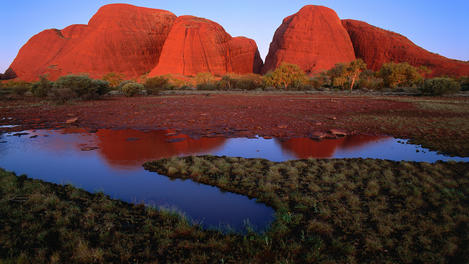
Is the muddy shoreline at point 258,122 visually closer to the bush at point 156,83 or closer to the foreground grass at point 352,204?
the foreground grass at point 352,204

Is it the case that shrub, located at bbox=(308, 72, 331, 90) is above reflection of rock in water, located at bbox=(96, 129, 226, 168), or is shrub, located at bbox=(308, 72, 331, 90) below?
above

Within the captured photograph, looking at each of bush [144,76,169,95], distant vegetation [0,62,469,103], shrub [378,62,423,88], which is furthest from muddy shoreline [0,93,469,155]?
shrub [378,62,423,88]

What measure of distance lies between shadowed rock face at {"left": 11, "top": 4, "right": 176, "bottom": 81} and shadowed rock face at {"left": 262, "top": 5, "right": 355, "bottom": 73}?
4036 cm

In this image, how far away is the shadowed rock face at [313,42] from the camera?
66.6 metres

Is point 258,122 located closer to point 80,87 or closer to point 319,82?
point 80,87

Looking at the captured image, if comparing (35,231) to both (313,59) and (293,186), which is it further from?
(313,59)

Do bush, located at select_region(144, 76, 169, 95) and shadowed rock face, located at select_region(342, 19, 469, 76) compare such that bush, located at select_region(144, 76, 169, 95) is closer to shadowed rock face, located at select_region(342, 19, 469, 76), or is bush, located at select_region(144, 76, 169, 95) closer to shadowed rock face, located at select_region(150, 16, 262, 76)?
shadowed rock face, located at select_region(150, 16, 262, 76)

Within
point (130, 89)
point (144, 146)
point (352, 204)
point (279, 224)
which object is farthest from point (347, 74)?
point (279, 224)

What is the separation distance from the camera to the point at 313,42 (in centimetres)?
6819

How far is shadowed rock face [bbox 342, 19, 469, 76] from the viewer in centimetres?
5588

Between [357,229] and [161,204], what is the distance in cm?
389

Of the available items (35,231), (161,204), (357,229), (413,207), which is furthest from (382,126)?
(35,231)

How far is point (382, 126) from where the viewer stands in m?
12.2

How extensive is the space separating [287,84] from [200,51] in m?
38.3
